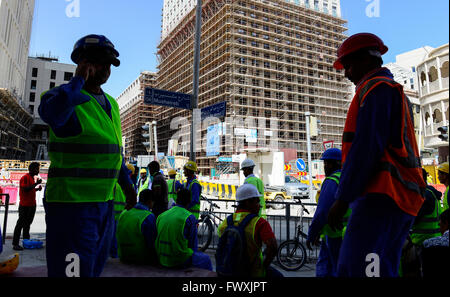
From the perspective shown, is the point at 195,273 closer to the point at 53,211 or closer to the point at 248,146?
the point at 53,211

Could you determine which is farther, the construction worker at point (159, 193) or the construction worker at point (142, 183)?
the construction worker at point (142, 183)

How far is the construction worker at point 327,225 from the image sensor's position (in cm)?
269

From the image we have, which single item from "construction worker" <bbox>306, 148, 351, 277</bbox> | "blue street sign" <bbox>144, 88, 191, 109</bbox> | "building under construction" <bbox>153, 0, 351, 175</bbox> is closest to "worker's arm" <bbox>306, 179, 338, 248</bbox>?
"construction worker" <bbox>306, 148, 351, 277</bbox>

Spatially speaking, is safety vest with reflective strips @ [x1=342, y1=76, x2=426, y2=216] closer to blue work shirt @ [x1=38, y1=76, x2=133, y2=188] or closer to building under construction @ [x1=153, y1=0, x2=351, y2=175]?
blue work shirt @ [x1=38, y1=76, x2=133, y2=188]

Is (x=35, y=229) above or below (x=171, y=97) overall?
below

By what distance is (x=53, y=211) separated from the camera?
1506 mm

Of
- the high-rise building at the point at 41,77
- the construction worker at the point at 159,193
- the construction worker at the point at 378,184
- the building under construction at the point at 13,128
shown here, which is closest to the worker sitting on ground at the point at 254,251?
the construction worker at the point at 378,184

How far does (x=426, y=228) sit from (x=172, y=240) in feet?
10.5

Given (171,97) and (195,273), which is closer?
(195,273)

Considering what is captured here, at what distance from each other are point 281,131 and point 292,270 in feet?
165

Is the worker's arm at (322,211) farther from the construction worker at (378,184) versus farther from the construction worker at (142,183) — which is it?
the construction worker at (142,183)

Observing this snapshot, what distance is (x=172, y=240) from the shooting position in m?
3.57

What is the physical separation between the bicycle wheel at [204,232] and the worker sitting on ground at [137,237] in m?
2.87
